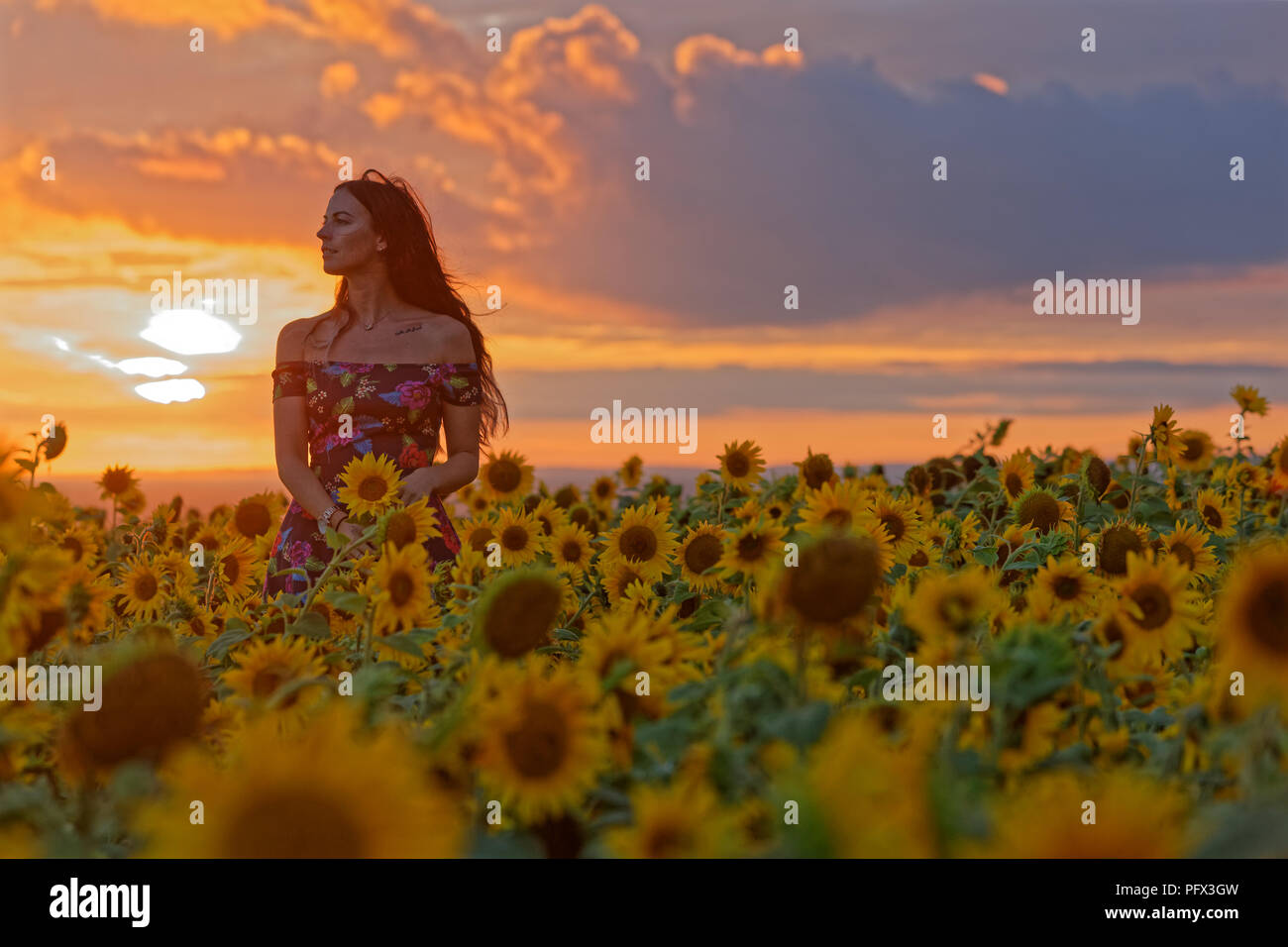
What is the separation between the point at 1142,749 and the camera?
198cm

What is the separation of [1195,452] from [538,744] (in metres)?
6.21

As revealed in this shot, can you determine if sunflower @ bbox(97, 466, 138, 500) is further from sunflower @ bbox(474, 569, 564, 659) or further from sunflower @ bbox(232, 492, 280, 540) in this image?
sunflower @ bbox(474, 569, 564, 659)

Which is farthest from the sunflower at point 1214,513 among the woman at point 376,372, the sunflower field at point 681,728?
the woman at point 376,372

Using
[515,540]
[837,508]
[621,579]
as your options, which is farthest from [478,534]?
[837,508]

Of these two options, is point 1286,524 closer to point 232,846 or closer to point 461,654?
point 461,654

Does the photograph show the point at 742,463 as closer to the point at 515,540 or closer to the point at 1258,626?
the point at 515,540

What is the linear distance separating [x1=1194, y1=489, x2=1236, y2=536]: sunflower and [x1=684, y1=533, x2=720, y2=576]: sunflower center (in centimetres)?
263

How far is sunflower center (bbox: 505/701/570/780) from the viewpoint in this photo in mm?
1688

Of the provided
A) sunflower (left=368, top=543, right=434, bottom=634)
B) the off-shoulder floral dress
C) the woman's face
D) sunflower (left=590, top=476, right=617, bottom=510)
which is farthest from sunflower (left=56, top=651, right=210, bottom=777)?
sunflower (left=590, top=476, right=617, bottom=510)

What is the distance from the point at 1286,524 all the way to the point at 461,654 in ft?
18.7

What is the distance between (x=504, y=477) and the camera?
7801 mm

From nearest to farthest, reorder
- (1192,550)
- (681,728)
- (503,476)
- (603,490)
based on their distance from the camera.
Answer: (681,728), (1192,550), (503,476), (603,490)
